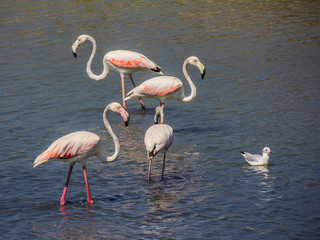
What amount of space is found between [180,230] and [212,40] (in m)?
12.5

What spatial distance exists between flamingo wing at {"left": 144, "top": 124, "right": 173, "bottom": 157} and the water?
21.8 inches

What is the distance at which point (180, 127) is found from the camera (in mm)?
12164

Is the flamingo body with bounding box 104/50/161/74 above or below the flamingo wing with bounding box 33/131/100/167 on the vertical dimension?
above

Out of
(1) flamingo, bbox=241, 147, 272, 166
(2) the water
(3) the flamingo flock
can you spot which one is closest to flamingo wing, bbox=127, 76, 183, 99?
(3) the flamingo flock

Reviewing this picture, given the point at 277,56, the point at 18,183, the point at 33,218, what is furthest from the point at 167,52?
the point at 33,218

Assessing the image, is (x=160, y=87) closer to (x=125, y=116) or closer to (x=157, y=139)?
(x=157, y=139)

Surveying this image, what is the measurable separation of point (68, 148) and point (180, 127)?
162 inches

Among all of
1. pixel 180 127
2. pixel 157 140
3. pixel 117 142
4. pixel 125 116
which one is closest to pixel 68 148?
pixel 117 142

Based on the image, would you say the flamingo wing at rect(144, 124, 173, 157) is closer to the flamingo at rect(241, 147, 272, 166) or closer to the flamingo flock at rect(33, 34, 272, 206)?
the flamingo flock at rect(33, 34, 272, 206)

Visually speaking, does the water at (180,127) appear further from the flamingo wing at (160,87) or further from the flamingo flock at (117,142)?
the flamingo wing at (160,87)

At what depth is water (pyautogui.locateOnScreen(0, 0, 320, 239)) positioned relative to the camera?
26.4ft

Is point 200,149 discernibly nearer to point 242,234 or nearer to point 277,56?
point 242,234

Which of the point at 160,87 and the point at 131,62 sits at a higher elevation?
the point at 131,62

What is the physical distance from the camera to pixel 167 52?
18250 millimetres
